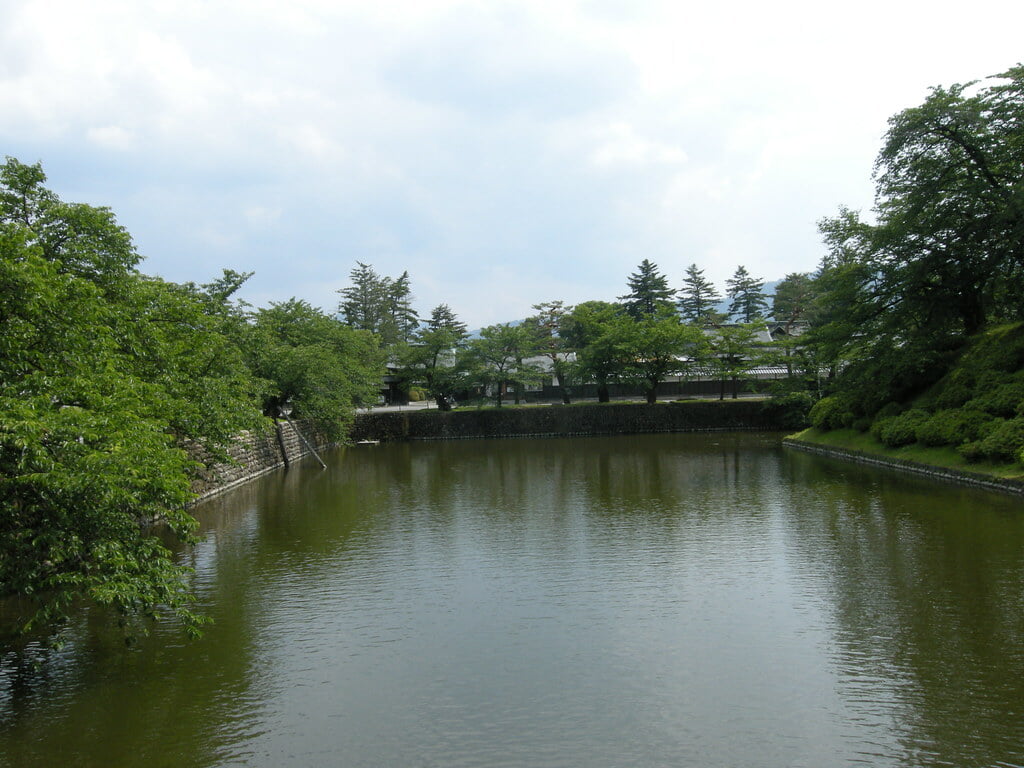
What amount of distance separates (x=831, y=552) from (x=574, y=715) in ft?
23.9

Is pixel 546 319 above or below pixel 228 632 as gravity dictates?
above

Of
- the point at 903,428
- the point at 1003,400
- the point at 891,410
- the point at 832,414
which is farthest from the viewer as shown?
the point at 832,414

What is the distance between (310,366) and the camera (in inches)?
1130

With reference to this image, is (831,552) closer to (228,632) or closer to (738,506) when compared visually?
(738,506)

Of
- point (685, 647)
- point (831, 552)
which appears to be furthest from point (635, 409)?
point (685, 647)

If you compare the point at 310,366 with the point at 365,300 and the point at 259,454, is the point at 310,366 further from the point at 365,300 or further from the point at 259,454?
the point at 365,300

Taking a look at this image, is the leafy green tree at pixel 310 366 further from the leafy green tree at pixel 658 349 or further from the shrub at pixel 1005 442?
the shrub at pixel 1005 442

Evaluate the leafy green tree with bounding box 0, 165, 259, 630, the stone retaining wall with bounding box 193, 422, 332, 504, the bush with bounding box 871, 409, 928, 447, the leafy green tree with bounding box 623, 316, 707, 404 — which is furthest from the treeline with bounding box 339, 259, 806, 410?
the leafy green tree with bounding box 0, 165, 259, 630

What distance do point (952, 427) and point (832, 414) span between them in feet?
27.9

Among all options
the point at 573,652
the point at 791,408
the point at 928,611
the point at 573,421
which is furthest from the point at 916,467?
the point at 573,421

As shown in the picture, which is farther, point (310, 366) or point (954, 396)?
point (310, 366)

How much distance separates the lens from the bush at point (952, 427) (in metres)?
19.3

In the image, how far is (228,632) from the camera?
356 inches

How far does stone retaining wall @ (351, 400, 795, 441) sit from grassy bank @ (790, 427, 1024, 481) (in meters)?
10.4
